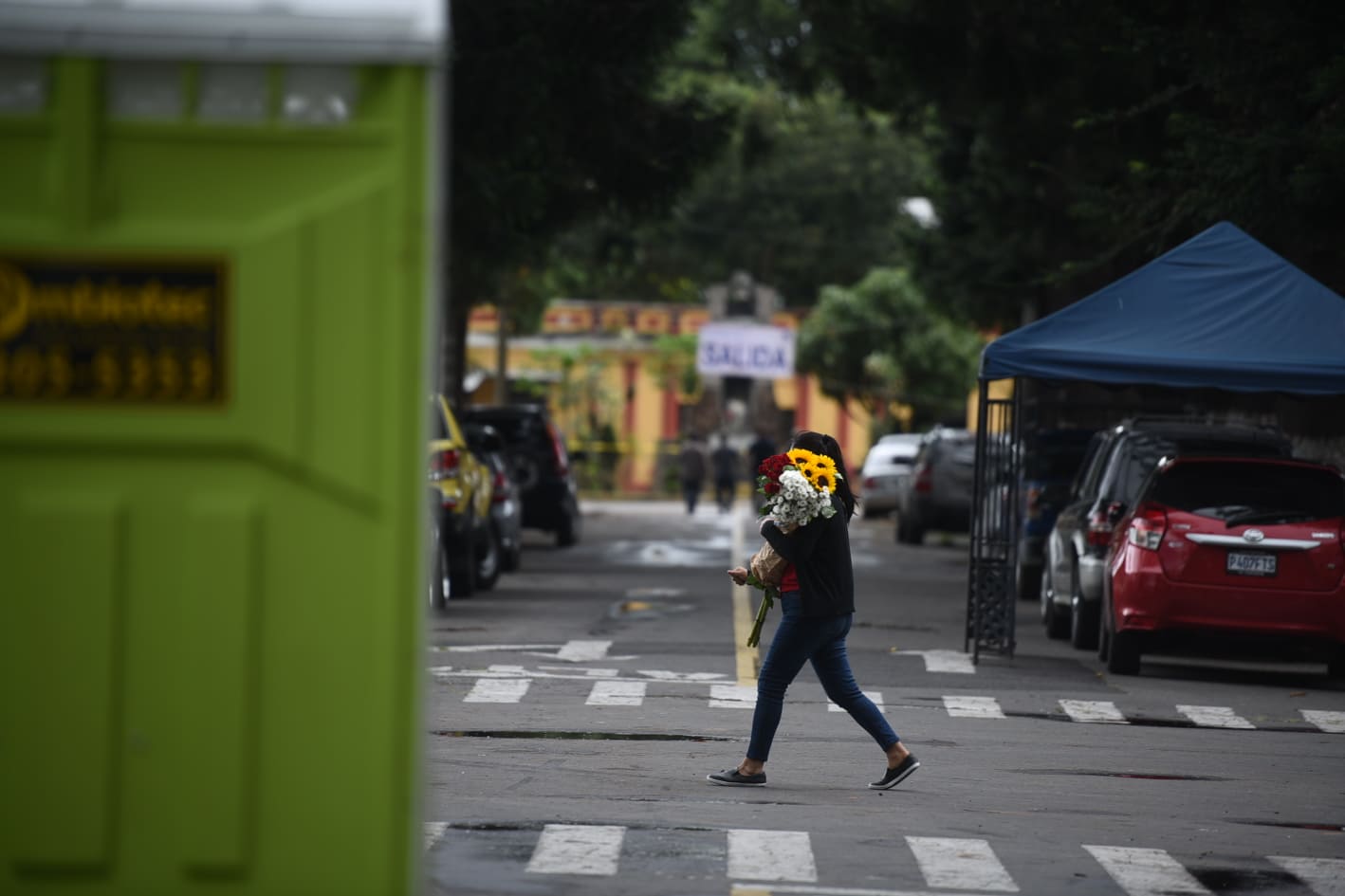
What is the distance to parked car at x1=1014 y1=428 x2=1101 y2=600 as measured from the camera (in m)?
22.5

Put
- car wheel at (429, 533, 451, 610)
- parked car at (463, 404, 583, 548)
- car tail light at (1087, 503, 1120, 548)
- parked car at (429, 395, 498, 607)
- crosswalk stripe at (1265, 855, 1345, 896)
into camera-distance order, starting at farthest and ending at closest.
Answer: parked car at (463, 404, 583, 548)
parked car at (429, 395, 498, 607)
car wheel at (429, 533, 451, 610)
car tail light at (1087, 503, 1120, 548)
crosswalk stripe at (1265, 855, 1345, 896)

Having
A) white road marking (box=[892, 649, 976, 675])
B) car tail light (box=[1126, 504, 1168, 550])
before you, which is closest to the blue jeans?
white road marking (box=[892, 649, 976, 675])

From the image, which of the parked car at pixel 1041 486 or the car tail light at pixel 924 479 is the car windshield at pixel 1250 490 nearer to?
the parked car at pixel 1041 486

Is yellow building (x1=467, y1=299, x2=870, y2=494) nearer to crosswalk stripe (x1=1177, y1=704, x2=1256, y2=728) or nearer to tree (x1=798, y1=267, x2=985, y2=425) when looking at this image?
tree (x1=798, y1=267, x2=985, y2=425)

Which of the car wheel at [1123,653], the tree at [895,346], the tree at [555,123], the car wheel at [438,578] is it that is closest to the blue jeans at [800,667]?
the car wheel at [1123,653]

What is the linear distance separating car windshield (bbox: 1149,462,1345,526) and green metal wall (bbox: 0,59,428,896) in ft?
37.5

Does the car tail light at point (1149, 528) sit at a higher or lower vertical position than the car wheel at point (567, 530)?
higher

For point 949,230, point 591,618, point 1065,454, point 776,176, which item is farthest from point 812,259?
point 591,618

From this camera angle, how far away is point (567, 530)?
100ft

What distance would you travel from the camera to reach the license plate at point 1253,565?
15.1m

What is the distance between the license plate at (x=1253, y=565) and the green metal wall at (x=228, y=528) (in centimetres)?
1128

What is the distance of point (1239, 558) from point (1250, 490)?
576 millimetres

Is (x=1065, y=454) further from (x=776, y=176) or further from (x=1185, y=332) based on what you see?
(x=776, y=176)

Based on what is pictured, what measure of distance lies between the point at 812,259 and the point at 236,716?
63202mm
